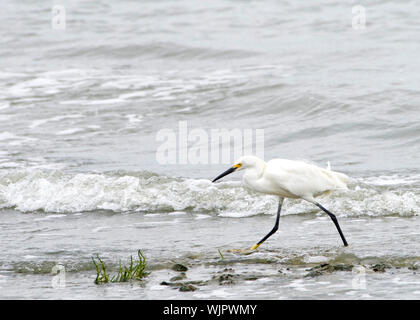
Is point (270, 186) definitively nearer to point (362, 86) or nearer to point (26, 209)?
point (26, 209)

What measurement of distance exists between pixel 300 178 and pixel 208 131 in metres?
5.43

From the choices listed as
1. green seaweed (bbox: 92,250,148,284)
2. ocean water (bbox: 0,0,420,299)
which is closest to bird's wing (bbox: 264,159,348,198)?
ocean water (bbox: 0,0,420,299)

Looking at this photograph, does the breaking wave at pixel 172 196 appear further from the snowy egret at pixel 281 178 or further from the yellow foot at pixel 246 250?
the yellow foot at pixel 246 250

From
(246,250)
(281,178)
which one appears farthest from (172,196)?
(281,178)

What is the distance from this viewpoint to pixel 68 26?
20641 mm

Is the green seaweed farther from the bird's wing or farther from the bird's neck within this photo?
the bird's wing

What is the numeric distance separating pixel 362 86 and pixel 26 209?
267 inches

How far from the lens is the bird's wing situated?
6.24 m

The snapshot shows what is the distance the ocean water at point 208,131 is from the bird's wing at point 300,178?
0.48m

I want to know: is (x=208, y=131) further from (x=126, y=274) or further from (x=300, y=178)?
(x=126, y=274)

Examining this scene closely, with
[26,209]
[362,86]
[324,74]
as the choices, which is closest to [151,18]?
[324,74]

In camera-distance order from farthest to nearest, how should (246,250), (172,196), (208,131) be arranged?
(208,131) → (172,196) → (246,250)

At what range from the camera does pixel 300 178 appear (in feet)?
20.6

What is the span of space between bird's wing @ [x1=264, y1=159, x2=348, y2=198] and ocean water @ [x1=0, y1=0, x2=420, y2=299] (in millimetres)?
480
